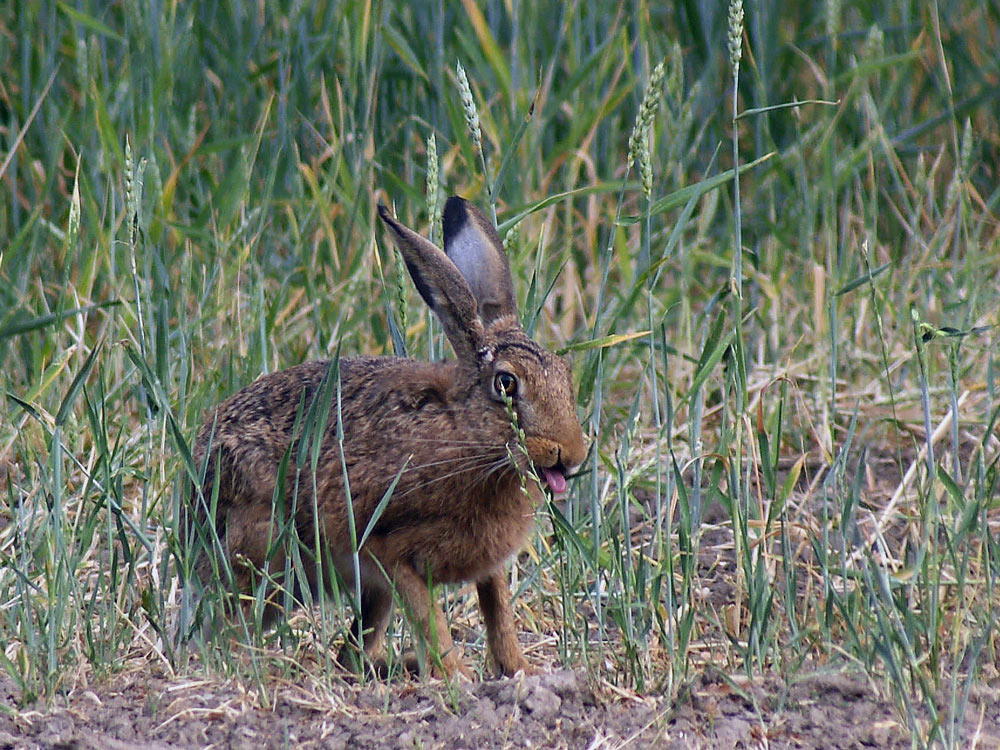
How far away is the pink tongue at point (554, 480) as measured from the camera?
350 cm

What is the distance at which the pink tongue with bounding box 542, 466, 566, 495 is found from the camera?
138 inches

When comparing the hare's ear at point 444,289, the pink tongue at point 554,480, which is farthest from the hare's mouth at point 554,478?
the hare's ear at point 444,289

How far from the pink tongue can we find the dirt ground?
50 cm

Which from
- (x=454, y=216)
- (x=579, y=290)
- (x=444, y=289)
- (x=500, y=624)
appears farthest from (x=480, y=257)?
(x=579, y=290)

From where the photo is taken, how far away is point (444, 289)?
12.3 ft

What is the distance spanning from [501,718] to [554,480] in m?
0.71

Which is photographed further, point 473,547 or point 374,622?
point 374,622

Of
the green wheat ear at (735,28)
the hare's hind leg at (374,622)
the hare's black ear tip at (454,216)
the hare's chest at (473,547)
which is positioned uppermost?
the green wheat ear at (735,28)

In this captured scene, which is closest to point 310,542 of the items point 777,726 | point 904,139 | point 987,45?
point 777,726

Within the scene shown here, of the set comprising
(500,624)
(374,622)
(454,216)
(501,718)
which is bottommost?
(374,622)

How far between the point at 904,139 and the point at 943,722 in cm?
366

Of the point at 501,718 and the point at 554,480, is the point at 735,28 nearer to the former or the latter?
the point at 554,480

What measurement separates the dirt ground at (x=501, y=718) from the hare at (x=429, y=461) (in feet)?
1.26

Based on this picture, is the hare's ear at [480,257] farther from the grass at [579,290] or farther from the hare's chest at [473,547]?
the hare's chest at [473,547]
